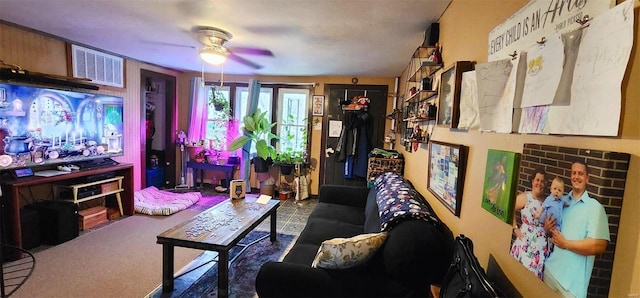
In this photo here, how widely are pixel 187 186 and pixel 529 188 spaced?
17.1 ft

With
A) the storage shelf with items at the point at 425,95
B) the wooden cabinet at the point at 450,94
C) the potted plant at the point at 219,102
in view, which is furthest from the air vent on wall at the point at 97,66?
the wooden cabinet at the point at 450,94

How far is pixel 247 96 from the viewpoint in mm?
5020

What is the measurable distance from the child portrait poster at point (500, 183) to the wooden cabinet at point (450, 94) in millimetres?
456

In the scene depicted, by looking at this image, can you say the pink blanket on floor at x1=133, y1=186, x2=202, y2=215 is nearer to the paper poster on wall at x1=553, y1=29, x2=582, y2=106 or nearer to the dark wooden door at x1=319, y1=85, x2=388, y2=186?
the dark wooden door at x1=319, y1=85, x2=388, y2=186

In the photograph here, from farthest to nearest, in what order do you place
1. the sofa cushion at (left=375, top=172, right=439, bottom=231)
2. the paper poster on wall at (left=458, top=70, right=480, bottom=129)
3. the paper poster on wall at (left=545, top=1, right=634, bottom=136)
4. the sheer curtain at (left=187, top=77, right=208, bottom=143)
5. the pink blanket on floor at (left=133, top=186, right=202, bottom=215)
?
1. the sheer curtain at (left=187, top=77, right=208, bottom=143)
2. the pink blanket on floor at (left=133, top=186, right=202, bottom=215)
3. the sofa cushion at (left=375, top=172, right=439, bottom=231)
4. the paper poster on wall at (left=458, top=70, right=480, bottom=129)
5. the paper poster on wall at (left=545, top=1, right=634, bottom=136)

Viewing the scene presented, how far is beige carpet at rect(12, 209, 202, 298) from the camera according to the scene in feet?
6.93

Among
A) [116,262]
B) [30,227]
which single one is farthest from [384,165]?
[30,227]

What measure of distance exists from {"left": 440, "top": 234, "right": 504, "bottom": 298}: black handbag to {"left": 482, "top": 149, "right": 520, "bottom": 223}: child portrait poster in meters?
0.18

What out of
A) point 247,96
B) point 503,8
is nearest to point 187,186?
point 247,96

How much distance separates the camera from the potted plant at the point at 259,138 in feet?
15.2

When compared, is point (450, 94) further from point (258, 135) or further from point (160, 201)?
point (160, 201)

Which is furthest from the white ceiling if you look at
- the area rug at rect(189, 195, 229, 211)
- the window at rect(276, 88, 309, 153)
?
the area rug at rect(189, 195, 229, 211)

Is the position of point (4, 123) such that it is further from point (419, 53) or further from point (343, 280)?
point (419, 53)

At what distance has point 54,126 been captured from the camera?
119 inches
